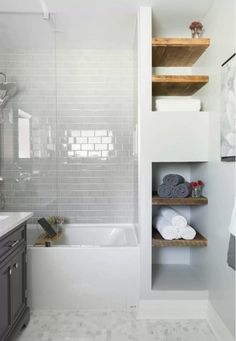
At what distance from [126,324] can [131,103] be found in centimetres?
222

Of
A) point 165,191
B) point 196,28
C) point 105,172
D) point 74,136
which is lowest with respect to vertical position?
point 165,191

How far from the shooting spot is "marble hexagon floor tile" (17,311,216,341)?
2.05m

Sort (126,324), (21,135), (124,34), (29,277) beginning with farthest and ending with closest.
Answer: (21,135), (124,34), (29,277), (126,324)

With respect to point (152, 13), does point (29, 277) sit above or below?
below

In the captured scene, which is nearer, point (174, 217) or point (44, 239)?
point (174, 217)

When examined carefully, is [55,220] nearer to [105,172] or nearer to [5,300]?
[105,172]

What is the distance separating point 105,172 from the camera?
125 inches

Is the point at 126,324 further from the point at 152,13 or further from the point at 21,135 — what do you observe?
the point at 152,13

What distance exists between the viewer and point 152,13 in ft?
7.77

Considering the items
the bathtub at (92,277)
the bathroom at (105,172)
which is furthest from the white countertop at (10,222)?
the bathtub at (92,277)

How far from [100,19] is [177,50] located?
76 cm

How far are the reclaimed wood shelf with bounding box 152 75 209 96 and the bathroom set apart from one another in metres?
0.07

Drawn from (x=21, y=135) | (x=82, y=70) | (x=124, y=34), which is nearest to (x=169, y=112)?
(x=124, y=34)

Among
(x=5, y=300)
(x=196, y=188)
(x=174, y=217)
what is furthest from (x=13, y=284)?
(x=196, y=188)
